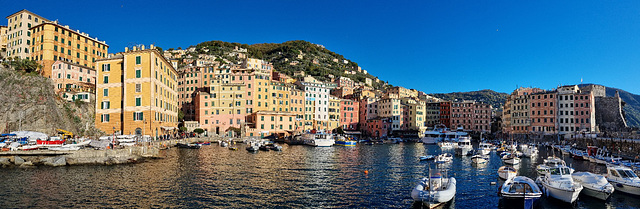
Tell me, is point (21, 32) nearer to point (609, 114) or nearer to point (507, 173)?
point (507, 173)

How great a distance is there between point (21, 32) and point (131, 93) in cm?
4336

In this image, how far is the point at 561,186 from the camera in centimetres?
2547

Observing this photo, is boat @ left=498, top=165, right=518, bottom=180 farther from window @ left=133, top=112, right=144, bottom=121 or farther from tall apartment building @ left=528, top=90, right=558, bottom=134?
tall apartment building @ left=528, top=90, right=558, bottom=134

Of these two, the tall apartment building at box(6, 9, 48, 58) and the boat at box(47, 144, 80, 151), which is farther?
the tall apartment building at box(6, 9, 48, 58)

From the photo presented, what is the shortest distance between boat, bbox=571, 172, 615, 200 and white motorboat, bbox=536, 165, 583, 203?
1.17 meters

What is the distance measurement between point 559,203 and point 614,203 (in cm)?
428

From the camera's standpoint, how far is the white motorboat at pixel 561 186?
982 inches

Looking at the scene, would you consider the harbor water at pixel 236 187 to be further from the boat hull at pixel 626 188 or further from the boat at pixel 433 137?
the boat at pixel 433 137

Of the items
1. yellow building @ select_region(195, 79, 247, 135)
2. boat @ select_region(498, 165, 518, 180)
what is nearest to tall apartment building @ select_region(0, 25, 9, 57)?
yellow building @ select_region(195, 79, 247, 135)

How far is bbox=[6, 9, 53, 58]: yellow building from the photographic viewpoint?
7975cm

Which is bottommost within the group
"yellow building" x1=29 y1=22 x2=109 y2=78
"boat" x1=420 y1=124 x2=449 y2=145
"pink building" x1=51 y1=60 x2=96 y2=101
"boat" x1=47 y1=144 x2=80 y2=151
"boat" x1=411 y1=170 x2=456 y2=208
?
"boat" x1=420 y1=124 x2=449 y2=145

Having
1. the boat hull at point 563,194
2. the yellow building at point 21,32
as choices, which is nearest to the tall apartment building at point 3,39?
the yellow building at point 21,32

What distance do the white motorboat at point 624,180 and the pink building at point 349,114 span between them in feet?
311

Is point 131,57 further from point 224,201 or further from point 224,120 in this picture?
point 224,201
